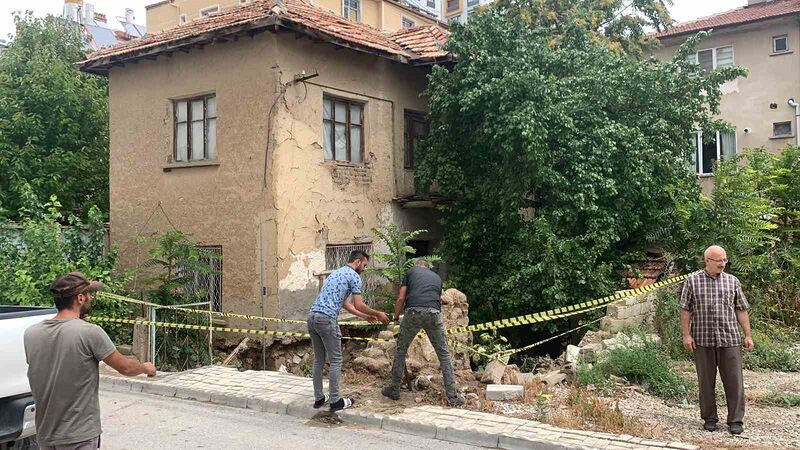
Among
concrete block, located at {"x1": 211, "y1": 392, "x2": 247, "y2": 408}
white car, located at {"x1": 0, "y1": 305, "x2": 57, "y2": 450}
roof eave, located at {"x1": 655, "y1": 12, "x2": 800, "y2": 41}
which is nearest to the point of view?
white car, located at {"x1": 0, "y1": 305, "x2": 57, "y2": 450}

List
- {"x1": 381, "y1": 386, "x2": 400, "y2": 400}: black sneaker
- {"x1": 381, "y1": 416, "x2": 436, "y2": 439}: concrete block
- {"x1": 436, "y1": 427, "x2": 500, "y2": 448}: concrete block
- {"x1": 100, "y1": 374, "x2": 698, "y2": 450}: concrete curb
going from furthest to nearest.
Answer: {"x1": 381, "y1": 386, "x2": 400, "y2": 400}: black sneaker, {"x1": 381, "y1": 416, "x2": 436, "y2": 439}: concrete block, {"x1": 436, "y1": 427, "x2": 500, "y2": 448}: concrete block, {"x1": 100, "y1": 374, "x2": 698, "y2": 450}: concrete curb

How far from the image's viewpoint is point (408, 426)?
700 centimetres

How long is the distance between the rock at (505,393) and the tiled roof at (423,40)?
8.53m

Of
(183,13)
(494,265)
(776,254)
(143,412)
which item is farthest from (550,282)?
(183,13)

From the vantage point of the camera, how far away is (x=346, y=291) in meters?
7.52

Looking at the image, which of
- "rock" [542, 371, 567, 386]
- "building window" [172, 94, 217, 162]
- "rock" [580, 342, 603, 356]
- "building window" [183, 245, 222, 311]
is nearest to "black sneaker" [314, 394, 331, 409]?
"rock" [542, 371, 567, 386]

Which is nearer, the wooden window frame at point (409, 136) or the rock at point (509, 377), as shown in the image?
the rock at point (509, 377)

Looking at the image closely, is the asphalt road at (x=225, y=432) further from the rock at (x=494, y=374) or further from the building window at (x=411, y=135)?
the building window at (x=411, y=135)

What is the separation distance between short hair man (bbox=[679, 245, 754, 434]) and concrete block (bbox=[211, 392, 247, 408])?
17.2ft

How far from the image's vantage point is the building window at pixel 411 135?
1514cm

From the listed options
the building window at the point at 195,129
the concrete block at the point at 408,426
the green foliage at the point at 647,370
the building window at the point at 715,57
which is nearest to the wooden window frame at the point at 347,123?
the building window at the point at 195,129

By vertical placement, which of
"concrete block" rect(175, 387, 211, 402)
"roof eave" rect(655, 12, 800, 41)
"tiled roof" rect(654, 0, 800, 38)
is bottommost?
"concrete block" rect(175, 387, 211, 402)

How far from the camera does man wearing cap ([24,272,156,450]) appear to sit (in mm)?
3984

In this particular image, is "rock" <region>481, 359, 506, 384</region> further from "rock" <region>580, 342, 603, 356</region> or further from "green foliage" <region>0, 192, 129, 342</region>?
"green foliage" <region>0, 192, 129, 342</region>
